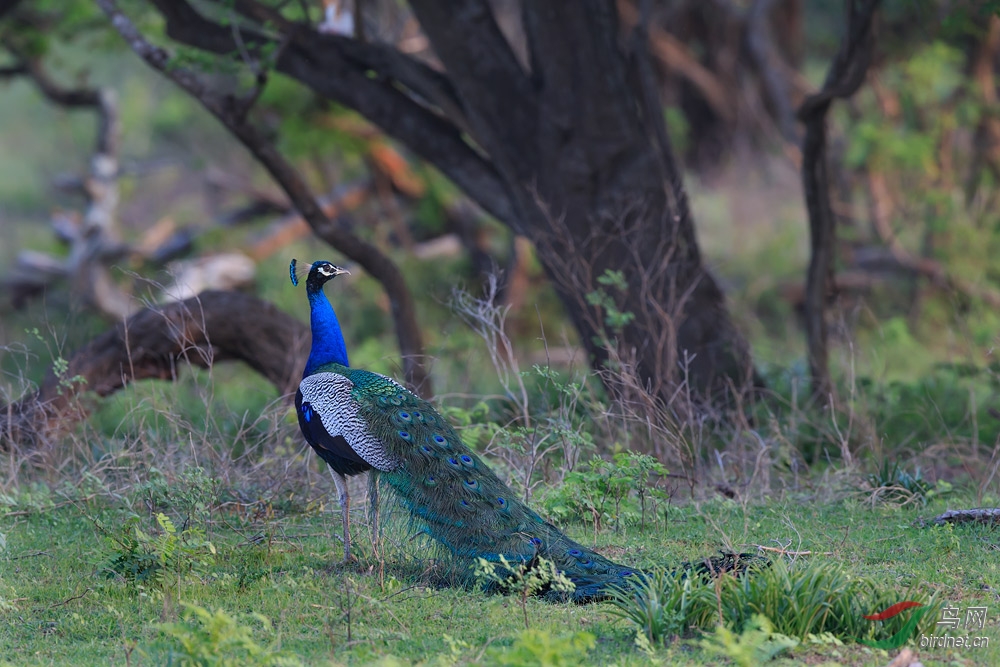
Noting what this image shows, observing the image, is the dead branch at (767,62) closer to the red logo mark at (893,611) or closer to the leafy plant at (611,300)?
the leafy plant at (611,300)

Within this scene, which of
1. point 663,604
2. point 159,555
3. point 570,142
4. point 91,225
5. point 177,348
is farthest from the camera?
point 91,225

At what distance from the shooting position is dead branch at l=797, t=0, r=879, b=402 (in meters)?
7.82

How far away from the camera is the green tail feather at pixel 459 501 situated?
463cm

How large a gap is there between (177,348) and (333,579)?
352 centimetres

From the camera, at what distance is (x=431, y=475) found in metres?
4.92

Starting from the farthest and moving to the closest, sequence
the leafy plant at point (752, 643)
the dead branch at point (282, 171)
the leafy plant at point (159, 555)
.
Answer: the dead branch at point (282, 171), the leafy plant at point (159, 555), the leafy plant at point (752, 643)

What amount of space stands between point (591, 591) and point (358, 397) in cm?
139

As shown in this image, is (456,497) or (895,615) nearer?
(895,615)

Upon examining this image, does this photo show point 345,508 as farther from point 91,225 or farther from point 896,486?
point 91,225

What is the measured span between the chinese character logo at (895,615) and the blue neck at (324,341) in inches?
108

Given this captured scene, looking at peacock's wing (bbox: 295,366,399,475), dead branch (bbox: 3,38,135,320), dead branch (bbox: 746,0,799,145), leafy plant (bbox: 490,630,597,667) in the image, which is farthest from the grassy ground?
dead branch (bbox: 746,0,799,145)

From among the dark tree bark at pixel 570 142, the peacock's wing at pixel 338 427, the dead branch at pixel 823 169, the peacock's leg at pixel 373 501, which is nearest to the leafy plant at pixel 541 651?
the peacock's wing at pixel 338 427

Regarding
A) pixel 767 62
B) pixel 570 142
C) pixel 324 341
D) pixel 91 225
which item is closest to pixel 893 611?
pixel 324 341

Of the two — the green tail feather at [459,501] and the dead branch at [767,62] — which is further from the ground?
the dead branch at [767,62]
